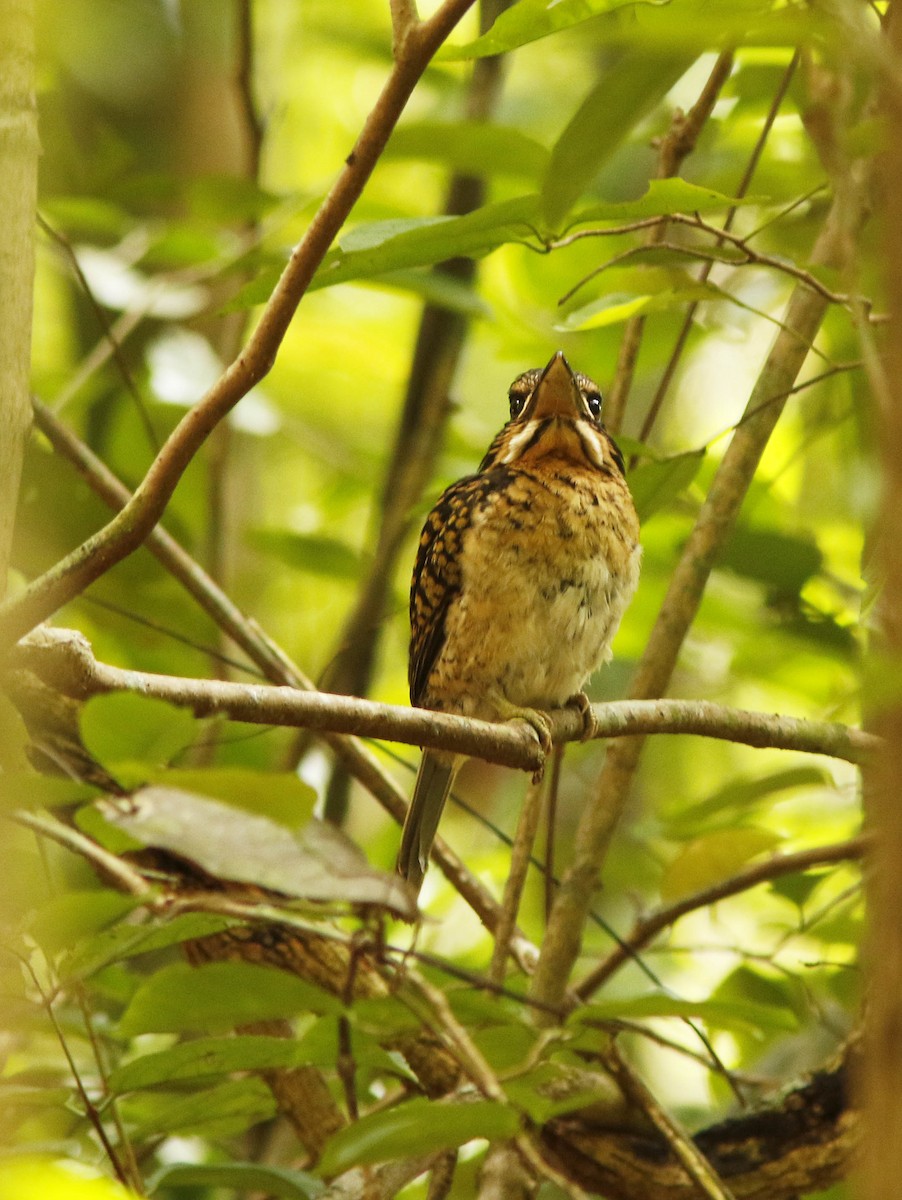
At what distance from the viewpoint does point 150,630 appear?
3688 millimetres

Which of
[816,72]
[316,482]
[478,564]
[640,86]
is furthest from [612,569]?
[316,482]

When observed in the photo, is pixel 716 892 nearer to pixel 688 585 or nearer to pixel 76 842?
pixel 688 585

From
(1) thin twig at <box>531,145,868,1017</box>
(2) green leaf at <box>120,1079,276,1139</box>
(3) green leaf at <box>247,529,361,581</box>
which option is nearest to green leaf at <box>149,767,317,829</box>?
(2) green leaf at <box>120,1079,276,1139</box>

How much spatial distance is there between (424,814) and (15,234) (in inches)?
74.8

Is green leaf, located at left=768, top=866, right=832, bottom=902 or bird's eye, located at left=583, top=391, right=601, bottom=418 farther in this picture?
bird's eye, located at left=583, top=391, right=601, bottom=418

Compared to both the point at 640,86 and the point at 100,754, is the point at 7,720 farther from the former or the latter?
the point at 640,86

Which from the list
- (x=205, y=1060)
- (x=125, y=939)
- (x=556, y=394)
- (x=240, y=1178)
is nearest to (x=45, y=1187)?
(x=125, y=939)

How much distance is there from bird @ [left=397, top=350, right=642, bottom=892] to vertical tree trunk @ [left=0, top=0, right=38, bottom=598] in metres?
1.59

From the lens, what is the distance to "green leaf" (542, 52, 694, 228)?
1.75m

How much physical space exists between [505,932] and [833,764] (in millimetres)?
1526

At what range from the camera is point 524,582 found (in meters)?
3.30

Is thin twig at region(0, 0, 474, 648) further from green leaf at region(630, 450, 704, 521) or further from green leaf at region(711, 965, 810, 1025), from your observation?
green leaf at region(711, 965, 810, 1025)

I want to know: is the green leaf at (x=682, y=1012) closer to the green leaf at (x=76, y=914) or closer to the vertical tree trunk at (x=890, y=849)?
the green leaf at (x=76, y=914)

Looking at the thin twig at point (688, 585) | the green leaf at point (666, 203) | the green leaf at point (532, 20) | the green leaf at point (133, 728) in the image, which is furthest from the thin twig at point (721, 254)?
the green leaf at point (133, 728)
